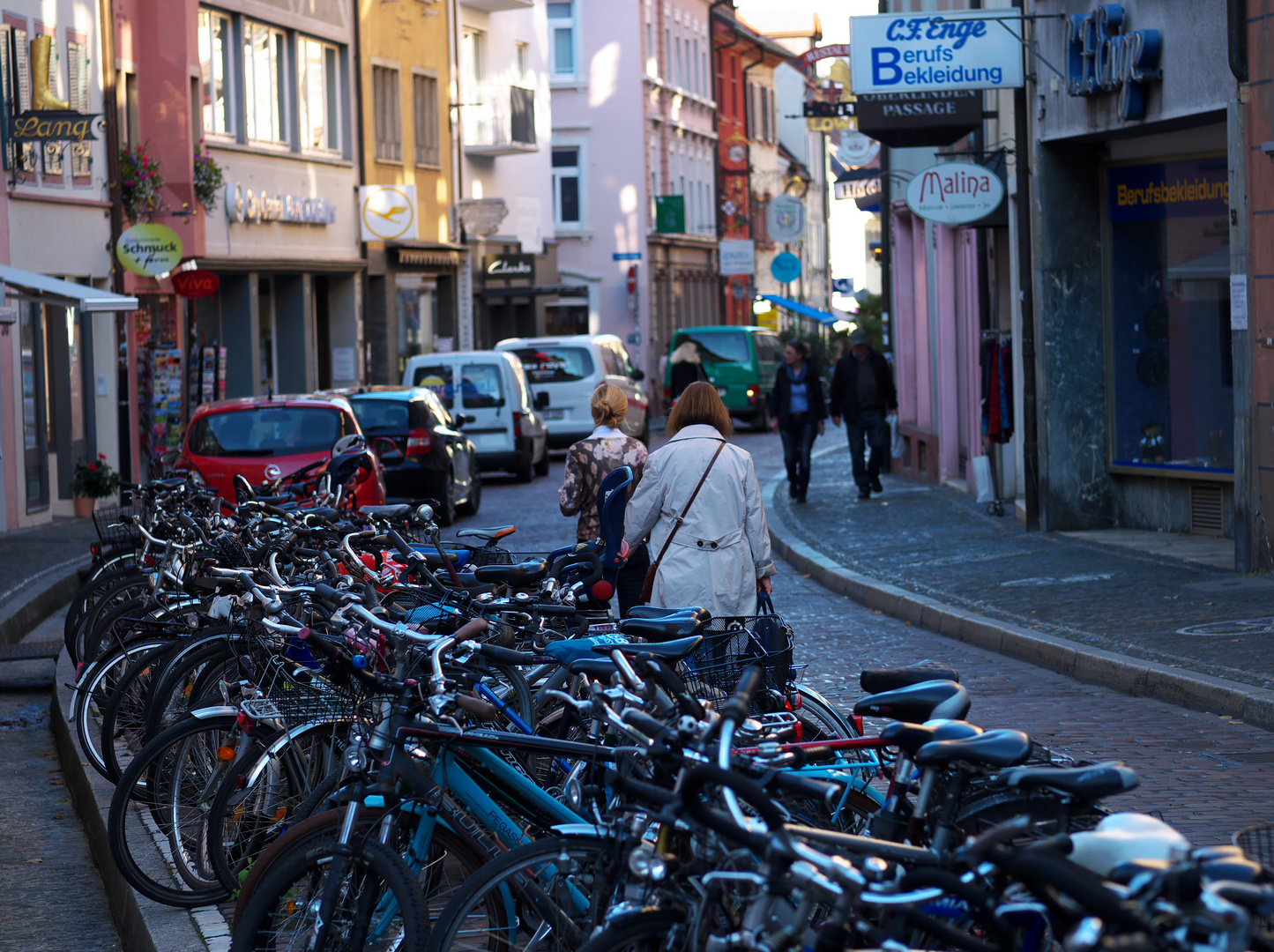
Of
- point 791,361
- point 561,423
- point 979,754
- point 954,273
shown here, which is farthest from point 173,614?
point 561,423

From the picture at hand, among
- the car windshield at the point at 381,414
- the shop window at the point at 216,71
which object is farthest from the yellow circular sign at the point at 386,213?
the car windshield at the point at 381,414

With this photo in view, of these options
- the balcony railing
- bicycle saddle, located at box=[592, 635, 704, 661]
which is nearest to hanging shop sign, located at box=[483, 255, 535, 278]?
the balcony railing

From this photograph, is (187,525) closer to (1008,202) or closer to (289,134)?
(1008,202)

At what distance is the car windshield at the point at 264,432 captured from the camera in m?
16.7

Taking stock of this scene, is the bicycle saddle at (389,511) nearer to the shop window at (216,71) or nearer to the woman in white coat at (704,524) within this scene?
the woman in white coat at (704,524)

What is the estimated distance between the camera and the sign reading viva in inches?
952

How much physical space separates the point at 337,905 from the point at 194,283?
76.2 ft

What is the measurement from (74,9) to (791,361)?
1012cm

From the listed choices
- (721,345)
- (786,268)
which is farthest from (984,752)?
(786,268)

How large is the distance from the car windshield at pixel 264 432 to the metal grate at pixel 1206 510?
24.0 ft

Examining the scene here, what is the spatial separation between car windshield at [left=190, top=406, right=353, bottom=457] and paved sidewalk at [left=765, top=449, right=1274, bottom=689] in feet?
14.7

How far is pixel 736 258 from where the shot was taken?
59625mm

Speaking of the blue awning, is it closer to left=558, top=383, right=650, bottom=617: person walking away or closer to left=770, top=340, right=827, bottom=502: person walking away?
left=770, top=340, right=827, bottom=502: person walking away

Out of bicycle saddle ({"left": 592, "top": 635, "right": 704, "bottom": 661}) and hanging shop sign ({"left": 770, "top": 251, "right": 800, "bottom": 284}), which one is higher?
hanging shop sign ({"left": 770, "top": 251, "right": 800, "bottom": 284})
